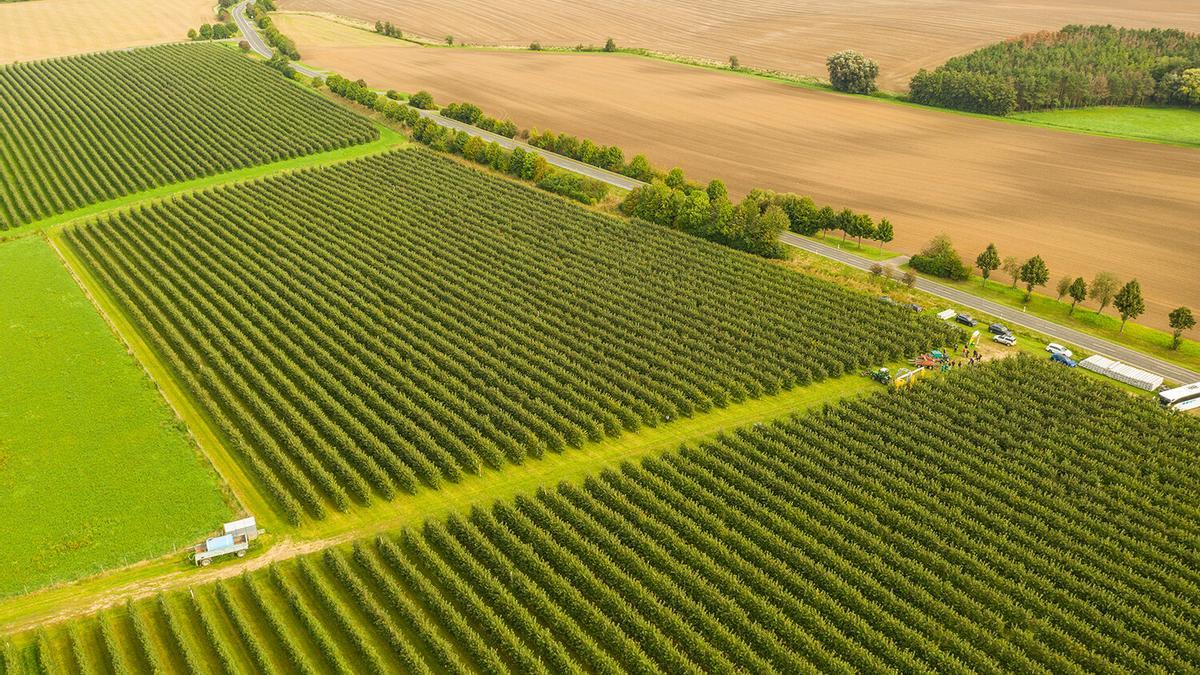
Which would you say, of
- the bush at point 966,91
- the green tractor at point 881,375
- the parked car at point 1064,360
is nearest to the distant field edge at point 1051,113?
the bush at point 966,91

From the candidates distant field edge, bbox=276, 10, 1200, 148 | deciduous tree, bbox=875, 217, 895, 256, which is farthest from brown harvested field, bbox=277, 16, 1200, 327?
deciduous tree, bbox=875, 217, 895, 256

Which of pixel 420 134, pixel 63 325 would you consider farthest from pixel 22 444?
pixel 420 134

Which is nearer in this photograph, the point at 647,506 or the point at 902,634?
the point at 902,634

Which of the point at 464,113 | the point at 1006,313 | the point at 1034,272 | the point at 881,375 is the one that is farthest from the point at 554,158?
the point at 881,375

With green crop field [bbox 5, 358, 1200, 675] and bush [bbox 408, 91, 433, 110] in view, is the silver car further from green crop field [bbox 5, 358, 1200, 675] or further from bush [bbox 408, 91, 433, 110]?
bush [bbox 408, 91, 433, 110]

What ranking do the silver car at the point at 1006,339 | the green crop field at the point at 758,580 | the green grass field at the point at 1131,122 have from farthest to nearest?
the green grass field at the point at 1131,122
the silver car at the point at 1006,339
the green crop field at the point at 758,580

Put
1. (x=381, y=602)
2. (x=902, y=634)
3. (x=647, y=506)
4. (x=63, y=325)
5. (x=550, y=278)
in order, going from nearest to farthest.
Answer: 1. (x=902, y=634)
2. (x=381, y=602)
3. (x=647, y=506)
4. (x=63, y=325)
5. (x=550, y=278)

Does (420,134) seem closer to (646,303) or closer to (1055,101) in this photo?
(646,303)

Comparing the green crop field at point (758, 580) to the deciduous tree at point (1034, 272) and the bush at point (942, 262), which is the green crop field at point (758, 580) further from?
the bush at point (942, 262)
